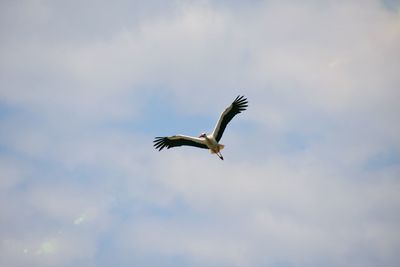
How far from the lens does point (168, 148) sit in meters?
72.7

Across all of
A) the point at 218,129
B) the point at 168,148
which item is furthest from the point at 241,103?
the point at 168,148

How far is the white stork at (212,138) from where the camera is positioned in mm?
69750

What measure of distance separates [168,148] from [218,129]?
500 cm

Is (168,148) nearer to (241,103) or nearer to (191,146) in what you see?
(191,146)

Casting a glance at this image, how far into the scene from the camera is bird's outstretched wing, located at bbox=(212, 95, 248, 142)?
6962cm

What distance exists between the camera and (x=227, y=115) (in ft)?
230

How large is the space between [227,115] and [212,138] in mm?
2223

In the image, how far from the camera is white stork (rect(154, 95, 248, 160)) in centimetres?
6975

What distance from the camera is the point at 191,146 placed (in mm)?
72438

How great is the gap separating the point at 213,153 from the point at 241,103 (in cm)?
486

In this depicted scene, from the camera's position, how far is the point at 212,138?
230 feet

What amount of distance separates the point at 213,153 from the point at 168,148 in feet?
13.4

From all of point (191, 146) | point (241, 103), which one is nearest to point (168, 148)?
point (191, 146)
